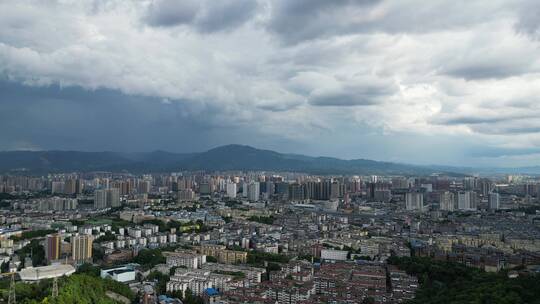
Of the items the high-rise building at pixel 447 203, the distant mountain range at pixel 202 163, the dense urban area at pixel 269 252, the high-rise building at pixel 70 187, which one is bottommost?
the dense urban area at pixel 269 252

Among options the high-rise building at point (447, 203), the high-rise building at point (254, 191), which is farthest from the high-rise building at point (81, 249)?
the high-rise building at point (254, 191)

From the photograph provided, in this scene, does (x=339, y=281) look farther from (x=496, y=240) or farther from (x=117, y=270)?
(x=496, y=240)

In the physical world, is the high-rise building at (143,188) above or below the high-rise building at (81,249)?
above

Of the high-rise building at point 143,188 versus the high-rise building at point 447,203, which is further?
the high-rise building at point 143,188

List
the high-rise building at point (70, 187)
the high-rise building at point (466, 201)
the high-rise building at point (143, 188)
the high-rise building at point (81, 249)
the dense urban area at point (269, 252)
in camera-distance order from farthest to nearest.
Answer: the high-rise building at point (143, 188) → the high-rise building at point (70, 187) → the high-rise building at point (466, 201) → the high-rise building at point (81, 249) → the dense urban area at point (269, 252)

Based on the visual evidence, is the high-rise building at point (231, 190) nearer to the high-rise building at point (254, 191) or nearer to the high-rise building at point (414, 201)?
the high-rise building at point (254, 191)

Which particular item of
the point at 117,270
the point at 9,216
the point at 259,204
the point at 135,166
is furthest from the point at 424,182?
the point at 135,166

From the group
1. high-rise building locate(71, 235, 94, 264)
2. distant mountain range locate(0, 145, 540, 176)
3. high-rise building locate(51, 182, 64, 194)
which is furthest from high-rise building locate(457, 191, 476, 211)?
distant mountain range locate(0, 145, 540, 176)
